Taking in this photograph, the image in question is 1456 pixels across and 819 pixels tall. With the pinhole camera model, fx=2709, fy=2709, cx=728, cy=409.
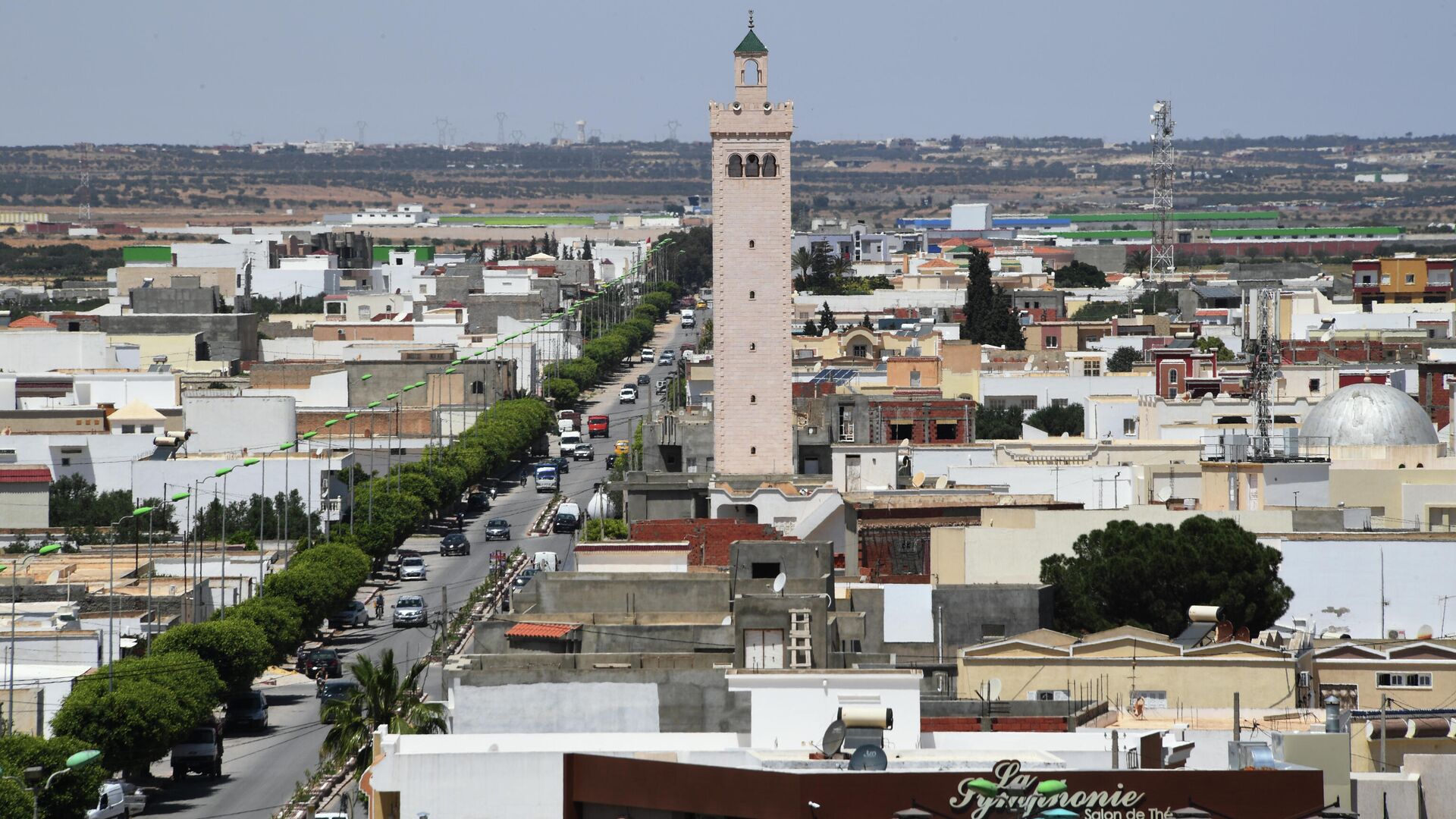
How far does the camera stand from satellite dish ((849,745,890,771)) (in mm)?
23422

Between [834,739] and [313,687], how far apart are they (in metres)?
27.4

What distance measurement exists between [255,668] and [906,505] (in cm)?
1227

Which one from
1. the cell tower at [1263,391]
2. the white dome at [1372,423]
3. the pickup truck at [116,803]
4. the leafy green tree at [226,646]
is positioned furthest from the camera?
the white dome at [1372,423]

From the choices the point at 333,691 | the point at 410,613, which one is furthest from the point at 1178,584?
the point at 410,613

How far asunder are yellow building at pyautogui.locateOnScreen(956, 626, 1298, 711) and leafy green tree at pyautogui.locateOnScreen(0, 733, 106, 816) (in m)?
11.1

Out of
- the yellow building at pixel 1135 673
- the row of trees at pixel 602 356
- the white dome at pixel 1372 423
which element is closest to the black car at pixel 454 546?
the white dome at pixel 1372 423

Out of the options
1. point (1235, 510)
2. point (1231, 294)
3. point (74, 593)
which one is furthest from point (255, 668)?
point (1231, 294)

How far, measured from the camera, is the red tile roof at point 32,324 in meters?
116

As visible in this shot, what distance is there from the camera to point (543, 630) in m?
32.6

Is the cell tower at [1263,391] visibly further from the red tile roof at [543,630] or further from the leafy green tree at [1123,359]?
the red tile roof at [543,630]

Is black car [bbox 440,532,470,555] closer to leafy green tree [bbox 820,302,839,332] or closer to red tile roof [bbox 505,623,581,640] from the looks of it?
red tile roof [bbox 505,623,581,640]

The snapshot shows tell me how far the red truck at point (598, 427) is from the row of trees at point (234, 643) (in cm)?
2052

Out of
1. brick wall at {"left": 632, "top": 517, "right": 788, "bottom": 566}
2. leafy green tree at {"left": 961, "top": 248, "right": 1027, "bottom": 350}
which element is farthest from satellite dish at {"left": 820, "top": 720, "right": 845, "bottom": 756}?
leafy green tree at {"left": 961, "top": 248, "right": 1027, "bottom": 350}

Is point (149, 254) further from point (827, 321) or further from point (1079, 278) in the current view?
point (827, 321)
